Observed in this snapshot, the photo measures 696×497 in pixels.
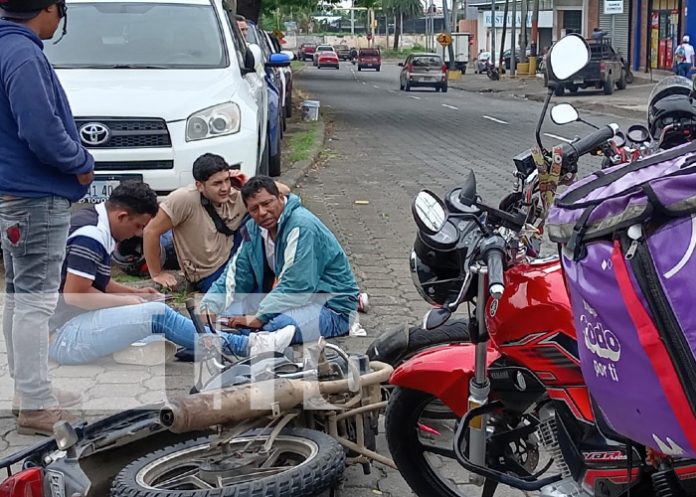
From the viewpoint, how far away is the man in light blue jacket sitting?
5.24m

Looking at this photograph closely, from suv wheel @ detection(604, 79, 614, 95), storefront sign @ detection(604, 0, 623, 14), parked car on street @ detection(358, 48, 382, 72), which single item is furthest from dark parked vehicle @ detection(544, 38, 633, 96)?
parked car on street @ detection(358, 48, 382, 72)

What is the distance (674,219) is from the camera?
2188 millimetres

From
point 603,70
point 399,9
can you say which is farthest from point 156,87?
point 399,9

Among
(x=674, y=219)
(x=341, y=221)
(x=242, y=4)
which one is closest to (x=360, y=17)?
(x=242, y=4)

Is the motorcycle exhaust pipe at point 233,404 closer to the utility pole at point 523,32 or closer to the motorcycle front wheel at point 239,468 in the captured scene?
the motorcycle front wheel at point 239,468

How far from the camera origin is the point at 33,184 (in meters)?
4.18

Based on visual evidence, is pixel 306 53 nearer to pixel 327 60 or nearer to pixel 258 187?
pixel 327 60

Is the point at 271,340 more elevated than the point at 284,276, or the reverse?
the point at 284,276

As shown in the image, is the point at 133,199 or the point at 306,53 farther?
the point at 306,53

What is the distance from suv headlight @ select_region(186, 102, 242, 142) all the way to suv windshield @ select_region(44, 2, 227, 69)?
617 mm

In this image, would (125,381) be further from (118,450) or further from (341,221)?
(341,221)

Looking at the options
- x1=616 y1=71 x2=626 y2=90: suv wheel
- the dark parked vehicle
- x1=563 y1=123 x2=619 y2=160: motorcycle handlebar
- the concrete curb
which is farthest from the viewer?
x1=616 y1=71 x2=626 y2=90: suv wheel

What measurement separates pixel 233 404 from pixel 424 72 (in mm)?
36767

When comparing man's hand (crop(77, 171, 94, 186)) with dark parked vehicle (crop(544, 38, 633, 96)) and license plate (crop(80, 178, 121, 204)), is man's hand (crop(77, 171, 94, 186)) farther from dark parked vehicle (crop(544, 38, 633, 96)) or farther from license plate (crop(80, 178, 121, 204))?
dark parked vehicle (crop(544, 38, 633, 96))
